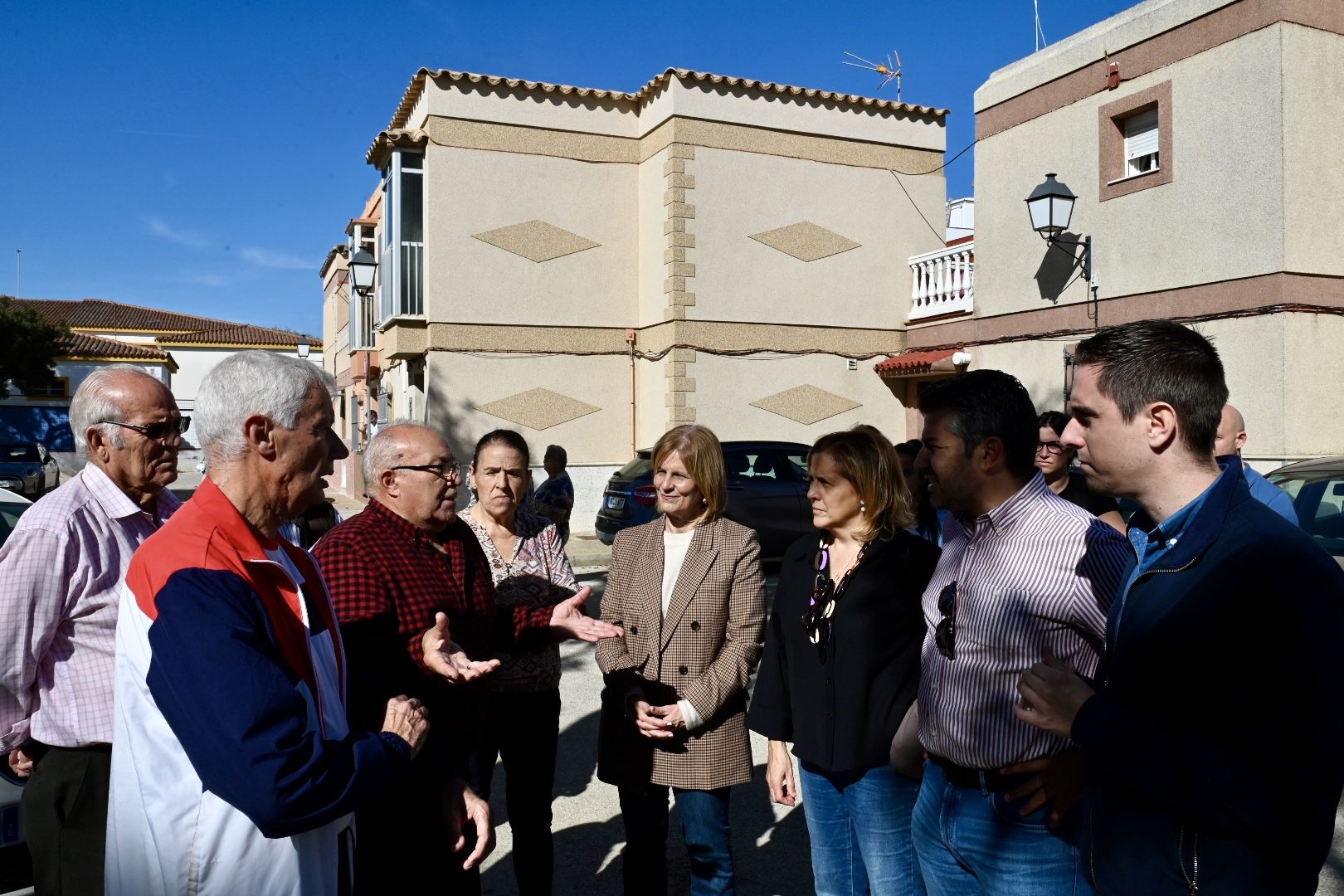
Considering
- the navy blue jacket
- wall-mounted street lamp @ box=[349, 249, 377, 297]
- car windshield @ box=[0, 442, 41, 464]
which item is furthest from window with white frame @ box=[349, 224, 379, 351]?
the navy blue jacket

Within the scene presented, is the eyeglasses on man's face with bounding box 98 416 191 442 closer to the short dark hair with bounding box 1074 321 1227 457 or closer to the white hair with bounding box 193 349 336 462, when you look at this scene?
the white hair with bounding box 193 349 336 462

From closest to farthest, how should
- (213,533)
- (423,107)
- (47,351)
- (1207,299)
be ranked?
(213,533)
(1207,299)
(423,107)
(47,351)

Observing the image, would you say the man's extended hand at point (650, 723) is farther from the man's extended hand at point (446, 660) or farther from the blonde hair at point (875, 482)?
the blonde hair at point (875, 482)

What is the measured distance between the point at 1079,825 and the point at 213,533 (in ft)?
6.48

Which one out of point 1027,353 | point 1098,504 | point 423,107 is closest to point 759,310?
point 1027,353

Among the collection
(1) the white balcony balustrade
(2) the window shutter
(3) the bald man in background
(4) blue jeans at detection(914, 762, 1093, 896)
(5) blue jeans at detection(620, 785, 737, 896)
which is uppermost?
(2) the window shutter

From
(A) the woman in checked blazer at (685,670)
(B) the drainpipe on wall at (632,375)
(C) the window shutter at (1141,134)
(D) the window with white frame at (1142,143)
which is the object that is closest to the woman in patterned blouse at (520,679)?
(A) the woman in checked blazer at (685,670)

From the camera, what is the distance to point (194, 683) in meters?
1.67

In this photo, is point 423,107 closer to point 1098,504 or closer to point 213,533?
point 1098,504

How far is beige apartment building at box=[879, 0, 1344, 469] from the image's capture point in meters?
10.6

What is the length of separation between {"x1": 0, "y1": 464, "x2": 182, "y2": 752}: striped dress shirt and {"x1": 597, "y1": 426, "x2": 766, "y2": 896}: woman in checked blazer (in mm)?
1542

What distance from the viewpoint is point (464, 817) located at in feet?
8.07

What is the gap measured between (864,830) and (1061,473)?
2.64 m

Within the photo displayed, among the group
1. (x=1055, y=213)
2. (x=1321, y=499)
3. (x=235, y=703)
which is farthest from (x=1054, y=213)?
(x=235, y=703)
